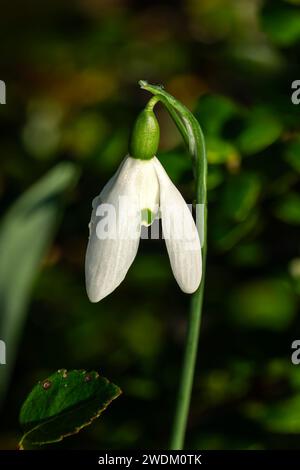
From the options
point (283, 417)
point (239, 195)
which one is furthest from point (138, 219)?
point (283, 417)

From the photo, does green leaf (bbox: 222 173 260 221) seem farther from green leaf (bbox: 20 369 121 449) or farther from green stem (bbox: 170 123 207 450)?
green leaf (bbox: 20 369 121 449)

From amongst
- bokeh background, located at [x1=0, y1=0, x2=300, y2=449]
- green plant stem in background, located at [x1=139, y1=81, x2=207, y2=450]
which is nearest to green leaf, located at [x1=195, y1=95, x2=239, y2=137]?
bokeh background, located at [x1=0, y1=0, x2=300, y2=449]

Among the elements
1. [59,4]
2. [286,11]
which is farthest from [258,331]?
[59,4]

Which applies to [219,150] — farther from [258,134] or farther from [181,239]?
[181,239]

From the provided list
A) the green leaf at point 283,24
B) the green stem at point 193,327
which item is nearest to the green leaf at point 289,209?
the green leaf at point 283,24

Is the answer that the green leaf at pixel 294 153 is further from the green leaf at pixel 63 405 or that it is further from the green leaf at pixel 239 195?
the green leaf at pixel 63 405

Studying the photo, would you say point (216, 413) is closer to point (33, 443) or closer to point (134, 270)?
point (134, 270)
